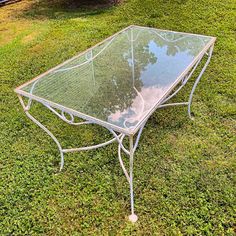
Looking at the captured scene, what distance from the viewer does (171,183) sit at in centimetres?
197

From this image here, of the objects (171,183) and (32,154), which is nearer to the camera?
(171,183)

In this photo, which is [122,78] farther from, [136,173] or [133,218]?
[133,218]

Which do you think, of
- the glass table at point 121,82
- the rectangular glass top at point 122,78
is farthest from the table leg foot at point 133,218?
the rectangular glass top at point 122,78

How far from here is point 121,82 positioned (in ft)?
6.42

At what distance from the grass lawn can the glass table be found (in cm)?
13

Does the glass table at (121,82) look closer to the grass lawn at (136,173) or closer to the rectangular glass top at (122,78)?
the rectangular glass top at (122,78)

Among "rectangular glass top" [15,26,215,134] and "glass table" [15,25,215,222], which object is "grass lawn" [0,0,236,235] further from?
"rectangular glass top" [15,26,215,134]

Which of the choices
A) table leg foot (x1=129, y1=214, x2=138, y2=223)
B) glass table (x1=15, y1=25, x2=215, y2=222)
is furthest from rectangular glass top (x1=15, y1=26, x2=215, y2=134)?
table leg foot (x1=129, y1=214, x2=138, y2=223)

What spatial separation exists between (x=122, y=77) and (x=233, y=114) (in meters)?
1.18

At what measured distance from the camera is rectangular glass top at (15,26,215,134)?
162 cm

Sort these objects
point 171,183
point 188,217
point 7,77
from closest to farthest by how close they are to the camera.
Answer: point 188,217
point 171,183
point 7,77

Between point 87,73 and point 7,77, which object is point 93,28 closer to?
point 7,77

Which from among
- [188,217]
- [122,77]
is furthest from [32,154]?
[188,217]

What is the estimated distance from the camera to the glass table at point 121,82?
5.24 ft
